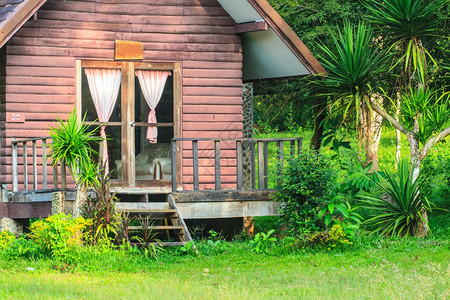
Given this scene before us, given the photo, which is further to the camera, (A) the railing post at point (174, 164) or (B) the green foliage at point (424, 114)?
(B) the green foliage at point (424, 114)

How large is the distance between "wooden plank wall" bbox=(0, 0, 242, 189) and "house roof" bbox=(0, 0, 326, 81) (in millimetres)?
459

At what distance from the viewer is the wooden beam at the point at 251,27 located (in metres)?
14.0

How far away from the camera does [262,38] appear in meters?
14.7

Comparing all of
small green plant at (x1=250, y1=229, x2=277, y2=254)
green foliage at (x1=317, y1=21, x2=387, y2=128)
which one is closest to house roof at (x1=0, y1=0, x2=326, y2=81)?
green foliage at (x1=317, y1=21, x2=387, y2=128)

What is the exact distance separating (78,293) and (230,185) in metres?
6.29

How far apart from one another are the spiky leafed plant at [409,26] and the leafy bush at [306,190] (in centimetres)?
248

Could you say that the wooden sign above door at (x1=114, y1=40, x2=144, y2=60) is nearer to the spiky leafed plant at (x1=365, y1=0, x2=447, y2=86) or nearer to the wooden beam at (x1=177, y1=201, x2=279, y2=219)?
the wooden beam at (x1=177, y1=201, x2=279, y2=219)

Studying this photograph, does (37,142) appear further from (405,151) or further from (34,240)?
(405,151)

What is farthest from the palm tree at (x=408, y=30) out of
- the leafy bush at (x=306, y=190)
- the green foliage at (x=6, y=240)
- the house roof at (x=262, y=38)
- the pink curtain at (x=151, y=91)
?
the green foliage at (x=6, y=240)

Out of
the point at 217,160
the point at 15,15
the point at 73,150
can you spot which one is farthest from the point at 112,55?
the point at 73,150

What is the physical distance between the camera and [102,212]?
463 inches

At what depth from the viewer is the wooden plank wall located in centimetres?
1392

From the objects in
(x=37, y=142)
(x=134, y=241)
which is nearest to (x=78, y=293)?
(x=134, y=241)

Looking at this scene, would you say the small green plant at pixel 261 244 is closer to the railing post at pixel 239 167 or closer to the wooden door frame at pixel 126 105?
the railing post at pixel 239 167
